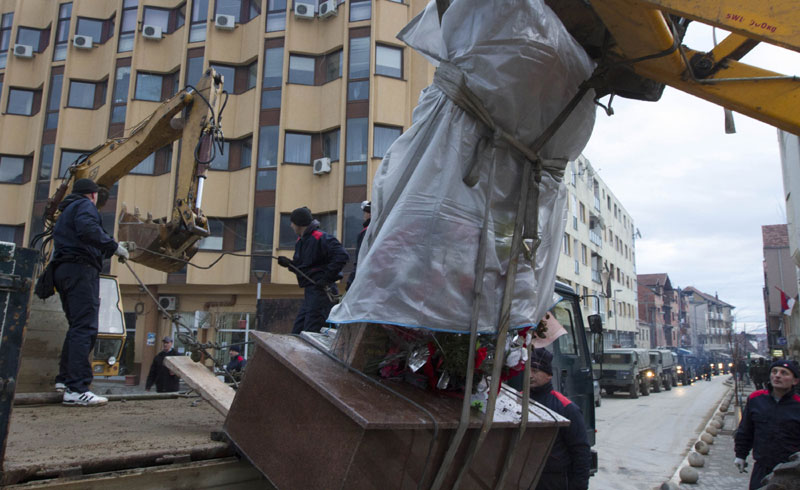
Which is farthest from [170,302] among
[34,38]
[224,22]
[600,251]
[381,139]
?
[600,251]

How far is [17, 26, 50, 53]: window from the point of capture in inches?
1029

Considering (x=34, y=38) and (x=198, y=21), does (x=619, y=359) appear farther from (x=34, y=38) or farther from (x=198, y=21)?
(x=34, y=38)

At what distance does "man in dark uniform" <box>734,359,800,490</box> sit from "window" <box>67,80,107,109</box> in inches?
1038

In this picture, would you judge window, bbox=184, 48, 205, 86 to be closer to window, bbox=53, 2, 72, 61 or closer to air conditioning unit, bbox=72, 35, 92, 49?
air conditioning unit, bbox=72, 35, 92, 49

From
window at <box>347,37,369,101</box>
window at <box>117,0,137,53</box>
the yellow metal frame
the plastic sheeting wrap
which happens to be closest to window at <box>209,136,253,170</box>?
window at <box>347,37,369,101</box>

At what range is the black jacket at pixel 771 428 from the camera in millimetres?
4609

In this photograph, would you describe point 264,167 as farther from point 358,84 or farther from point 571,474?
point 571,474

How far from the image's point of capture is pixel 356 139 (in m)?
21.5

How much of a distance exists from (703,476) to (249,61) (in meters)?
21.5

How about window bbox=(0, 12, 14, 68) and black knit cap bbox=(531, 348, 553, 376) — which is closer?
black knit cap bbox=(531, 348, 553, 376)

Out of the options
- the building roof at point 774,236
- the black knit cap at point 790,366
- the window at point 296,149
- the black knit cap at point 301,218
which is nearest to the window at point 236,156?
the window at point 296,149

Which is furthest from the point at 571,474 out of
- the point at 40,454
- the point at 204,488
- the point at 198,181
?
the point at 198,181

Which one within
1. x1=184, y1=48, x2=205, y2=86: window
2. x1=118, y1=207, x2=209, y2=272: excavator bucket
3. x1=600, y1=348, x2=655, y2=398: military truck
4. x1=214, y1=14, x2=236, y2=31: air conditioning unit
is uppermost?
x1=214, y1=14, x2=236, y2=31: air conditioning unit

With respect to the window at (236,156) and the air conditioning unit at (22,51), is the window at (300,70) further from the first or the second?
the air conditioning unit at (22,51)
